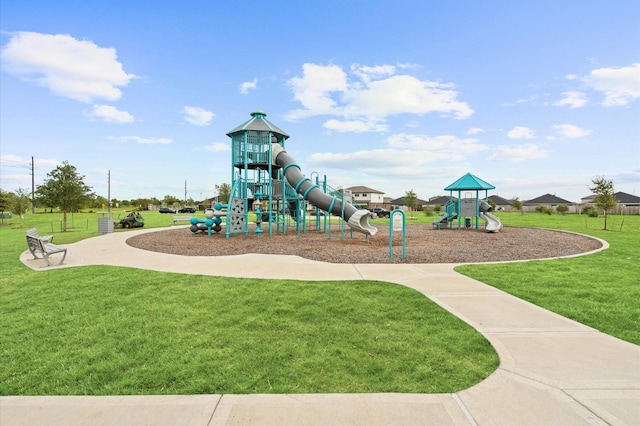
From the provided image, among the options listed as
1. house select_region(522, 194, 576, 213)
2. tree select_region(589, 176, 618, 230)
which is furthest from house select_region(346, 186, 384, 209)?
tree select_region(589, 176, 618, 230)

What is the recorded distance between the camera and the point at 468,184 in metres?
23.9

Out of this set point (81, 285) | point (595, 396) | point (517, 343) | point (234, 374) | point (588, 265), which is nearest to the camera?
point (595, 396)

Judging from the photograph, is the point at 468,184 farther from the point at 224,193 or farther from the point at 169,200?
the point at 169,200

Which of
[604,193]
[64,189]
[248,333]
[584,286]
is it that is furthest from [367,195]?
[248,333]

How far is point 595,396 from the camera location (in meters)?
2.92

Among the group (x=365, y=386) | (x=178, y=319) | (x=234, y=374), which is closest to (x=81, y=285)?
(x=178, y=319)

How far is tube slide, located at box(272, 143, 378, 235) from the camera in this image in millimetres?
15617

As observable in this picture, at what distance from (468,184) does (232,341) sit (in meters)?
23.5

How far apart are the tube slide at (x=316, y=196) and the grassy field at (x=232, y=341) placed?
9.07 meters

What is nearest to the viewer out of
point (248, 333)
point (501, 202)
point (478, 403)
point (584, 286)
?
point (478, 403)

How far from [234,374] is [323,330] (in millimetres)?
1454

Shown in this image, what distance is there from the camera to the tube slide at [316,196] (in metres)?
15.6

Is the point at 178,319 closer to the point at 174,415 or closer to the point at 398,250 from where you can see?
the point at 174,415

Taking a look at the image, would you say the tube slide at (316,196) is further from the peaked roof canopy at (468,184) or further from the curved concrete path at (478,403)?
the curved concrete path at (478,403)
